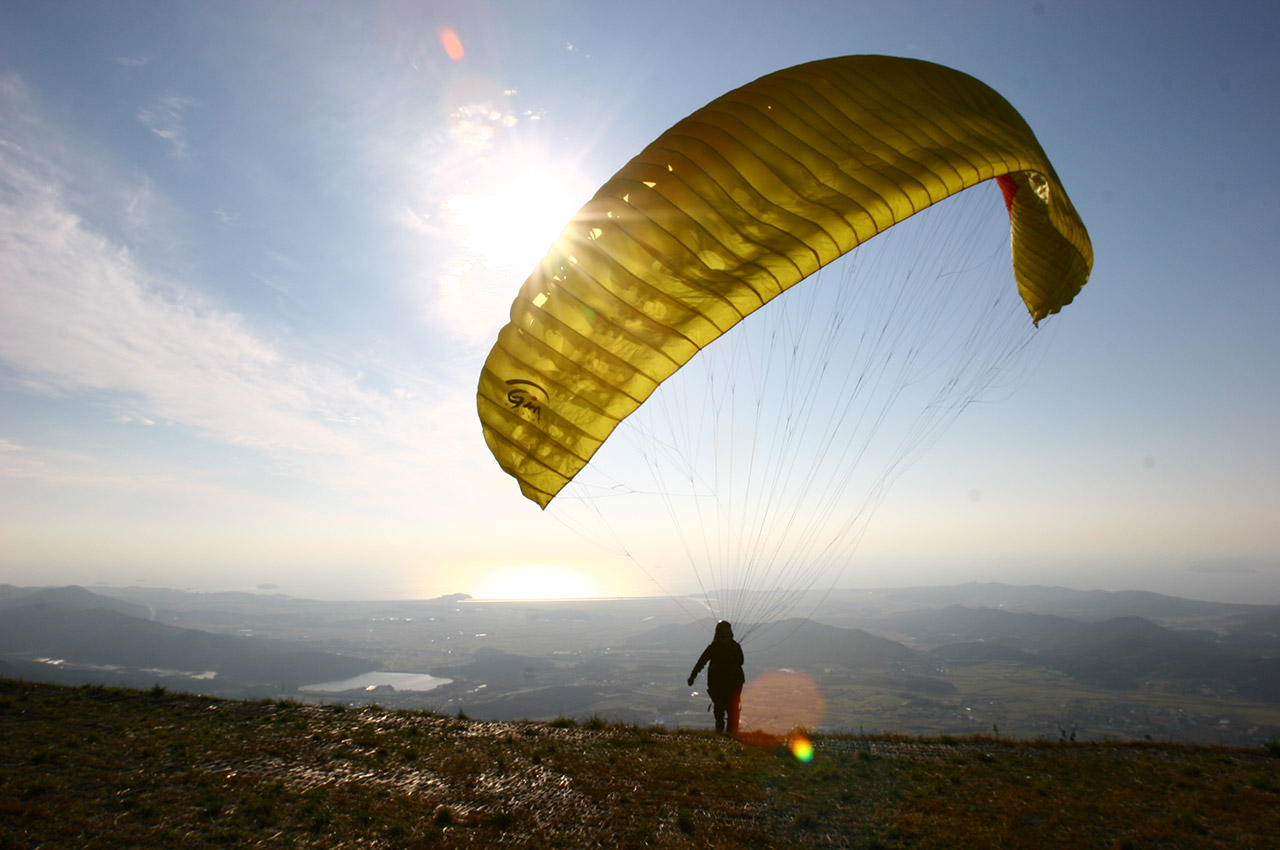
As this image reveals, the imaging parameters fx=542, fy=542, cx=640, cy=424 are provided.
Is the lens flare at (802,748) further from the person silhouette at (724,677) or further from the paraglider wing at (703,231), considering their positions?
the paraglider wing at (703,231)

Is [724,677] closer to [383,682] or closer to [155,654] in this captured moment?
[383,682]

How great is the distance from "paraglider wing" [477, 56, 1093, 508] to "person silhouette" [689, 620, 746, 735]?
192 inches

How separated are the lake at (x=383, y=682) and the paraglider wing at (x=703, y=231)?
128 metres

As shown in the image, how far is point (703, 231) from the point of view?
5742 mm

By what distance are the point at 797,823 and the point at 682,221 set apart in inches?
244

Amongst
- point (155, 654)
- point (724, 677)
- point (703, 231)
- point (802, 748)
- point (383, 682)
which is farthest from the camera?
point (155, 654)

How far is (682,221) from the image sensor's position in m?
5.67

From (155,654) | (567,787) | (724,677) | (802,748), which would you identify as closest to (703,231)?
(567,787)

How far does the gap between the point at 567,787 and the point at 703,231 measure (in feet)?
21.0

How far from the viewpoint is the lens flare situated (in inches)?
287

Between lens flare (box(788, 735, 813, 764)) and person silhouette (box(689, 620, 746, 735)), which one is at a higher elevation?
person silhouette (box(689, 620, 746, 735))

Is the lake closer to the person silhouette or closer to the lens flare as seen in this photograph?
the person silhouette

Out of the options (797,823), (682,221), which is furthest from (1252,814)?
(682,221)

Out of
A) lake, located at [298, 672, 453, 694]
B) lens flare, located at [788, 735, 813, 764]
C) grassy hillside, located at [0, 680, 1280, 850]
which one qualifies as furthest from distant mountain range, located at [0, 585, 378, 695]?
lens flare, located at [788, 735, 813, 764]
